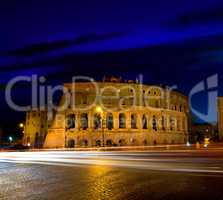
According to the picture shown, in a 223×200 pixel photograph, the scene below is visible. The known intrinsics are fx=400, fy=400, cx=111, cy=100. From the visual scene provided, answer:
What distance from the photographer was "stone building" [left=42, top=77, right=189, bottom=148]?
82438 millimetres

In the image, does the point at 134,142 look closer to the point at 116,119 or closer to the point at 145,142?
the point at 145,142

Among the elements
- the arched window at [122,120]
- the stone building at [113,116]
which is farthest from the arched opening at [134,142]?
the arched window at [122,120]

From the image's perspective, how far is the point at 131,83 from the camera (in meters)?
91.6

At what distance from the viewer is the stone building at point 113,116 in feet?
270

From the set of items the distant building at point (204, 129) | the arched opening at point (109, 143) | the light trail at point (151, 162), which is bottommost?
the light trail at point (151, 162)

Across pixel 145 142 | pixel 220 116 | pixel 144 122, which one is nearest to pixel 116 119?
pixel 144 122

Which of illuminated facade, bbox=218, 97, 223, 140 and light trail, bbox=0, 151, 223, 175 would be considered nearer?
light trail, bbox=0, 151, 223, 175

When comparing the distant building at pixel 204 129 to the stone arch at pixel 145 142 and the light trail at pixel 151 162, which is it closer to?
the stone arch at pixel 145 142

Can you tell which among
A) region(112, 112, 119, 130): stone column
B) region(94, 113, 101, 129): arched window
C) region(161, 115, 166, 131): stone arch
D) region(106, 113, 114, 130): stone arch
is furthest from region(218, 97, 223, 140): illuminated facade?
region(94, 113, 101, 129): arched window

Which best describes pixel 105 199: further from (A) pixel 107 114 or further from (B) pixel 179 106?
(B) pixel 179 106

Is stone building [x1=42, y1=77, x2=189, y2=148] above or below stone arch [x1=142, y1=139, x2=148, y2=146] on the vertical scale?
above

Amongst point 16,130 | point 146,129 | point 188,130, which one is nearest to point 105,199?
point 146,129

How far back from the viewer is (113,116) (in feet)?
283

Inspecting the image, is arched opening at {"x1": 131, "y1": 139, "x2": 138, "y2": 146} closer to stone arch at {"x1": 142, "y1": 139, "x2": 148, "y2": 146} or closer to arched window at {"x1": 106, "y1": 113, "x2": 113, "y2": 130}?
stone arch at {"x1": 142, "y1": 139, "x2": 148, "y2": 146}
